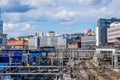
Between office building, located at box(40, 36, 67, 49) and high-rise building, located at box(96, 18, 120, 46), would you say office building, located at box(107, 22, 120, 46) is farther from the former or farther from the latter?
office building, located at box(40, 36, 67, 49)

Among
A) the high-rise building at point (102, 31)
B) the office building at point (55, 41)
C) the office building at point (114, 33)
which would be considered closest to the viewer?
the office building at point (114, 33)

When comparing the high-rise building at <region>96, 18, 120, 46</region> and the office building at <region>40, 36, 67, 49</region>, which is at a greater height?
the high-rise building at <region>96, 18, 120, 46</region>

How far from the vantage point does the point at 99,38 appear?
11531 centimetres

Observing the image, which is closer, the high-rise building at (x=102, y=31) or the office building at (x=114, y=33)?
the office building at (x=114, y=33)

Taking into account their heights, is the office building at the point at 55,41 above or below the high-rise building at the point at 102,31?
below

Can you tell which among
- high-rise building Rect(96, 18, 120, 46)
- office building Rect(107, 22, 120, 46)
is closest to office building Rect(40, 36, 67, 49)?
high-rise building Rect(96, 18, 120, 46)

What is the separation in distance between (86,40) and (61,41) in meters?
10.3

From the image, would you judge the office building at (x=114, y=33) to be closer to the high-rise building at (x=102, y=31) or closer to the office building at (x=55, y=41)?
the high-rise building at (x=102, y=31)

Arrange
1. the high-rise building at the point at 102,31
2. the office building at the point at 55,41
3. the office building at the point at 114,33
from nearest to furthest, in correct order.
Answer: the office building at the point at 114,33 < the high-rise building at the point at 102,31 < the office building at the point at 55,41

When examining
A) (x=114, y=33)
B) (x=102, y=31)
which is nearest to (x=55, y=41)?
(x=102, y=31)

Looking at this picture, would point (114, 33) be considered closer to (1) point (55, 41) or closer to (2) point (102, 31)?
(2) point (102, 31)

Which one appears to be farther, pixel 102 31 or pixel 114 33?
pixel 102 31

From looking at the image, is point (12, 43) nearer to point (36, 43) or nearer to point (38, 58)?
point (36, 43)

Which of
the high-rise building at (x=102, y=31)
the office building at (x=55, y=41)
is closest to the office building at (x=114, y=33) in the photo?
the high-rise building at (x=102, y=31)
